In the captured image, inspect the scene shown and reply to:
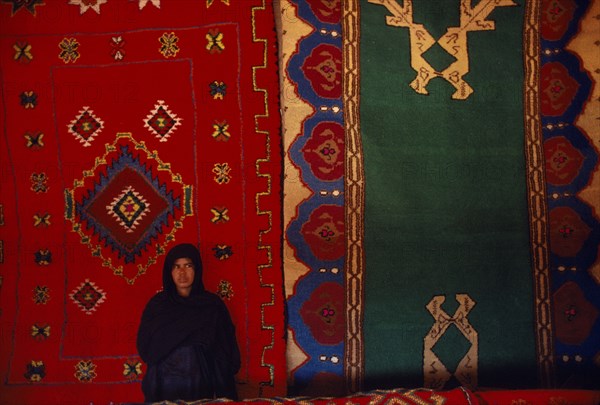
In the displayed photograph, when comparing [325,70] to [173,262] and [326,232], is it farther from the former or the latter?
[173,262]

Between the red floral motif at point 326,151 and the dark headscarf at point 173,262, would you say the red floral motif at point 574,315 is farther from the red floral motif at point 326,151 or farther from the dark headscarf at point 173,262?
the dark headscarf at point 173,262

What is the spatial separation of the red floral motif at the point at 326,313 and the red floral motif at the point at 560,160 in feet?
4.22

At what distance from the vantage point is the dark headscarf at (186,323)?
2137 millimetres

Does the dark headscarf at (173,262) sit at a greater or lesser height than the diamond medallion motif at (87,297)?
greater

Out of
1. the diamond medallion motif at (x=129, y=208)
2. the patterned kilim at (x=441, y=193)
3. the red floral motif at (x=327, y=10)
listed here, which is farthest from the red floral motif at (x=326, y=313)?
the red floral motif at (x=327, y=10)

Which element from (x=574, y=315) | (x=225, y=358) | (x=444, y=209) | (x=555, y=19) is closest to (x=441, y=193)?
(x=444, y=209)

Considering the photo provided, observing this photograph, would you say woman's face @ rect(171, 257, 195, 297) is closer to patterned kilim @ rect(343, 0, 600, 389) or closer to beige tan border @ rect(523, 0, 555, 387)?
patterned kilim @ rect(343, 0, 600, 389)

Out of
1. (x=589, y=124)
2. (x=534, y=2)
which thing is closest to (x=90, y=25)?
(x=534, y=2)

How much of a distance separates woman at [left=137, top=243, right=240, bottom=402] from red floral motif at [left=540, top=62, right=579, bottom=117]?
2.01 meters

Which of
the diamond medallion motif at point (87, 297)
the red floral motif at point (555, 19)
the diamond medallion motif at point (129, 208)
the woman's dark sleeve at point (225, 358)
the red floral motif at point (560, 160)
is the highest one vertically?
the red floral motif at point (555, 19)

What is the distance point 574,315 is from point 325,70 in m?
1.85

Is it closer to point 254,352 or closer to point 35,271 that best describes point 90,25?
point 35,271

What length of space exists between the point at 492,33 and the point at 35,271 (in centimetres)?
275

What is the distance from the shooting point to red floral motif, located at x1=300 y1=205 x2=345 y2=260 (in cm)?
253
